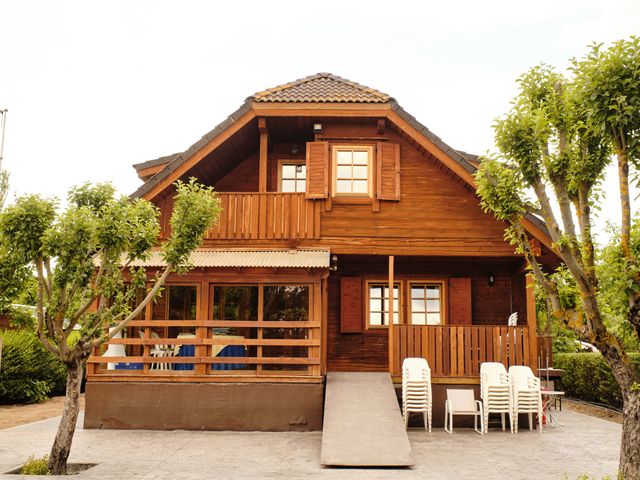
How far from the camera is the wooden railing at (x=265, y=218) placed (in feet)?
43.1

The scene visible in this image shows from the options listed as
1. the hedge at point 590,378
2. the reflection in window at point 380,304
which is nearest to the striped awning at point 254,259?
the reflection in window at point 380,304

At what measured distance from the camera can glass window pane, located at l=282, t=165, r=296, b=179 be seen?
14.6 meters

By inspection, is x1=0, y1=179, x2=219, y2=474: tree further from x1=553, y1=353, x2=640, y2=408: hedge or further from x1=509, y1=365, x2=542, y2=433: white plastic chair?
x1=553, y1=353, x2=640, y2=408: hedge

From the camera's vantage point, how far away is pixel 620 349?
7.21 metres

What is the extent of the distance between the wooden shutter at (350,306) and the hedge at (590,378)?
599cm

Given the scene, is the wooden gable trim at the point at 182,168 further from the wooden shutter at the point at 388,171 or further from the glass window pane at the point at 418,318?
the glass window pane at the point at 418,318

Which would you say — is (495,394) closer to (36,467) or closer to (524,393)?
(524,393)

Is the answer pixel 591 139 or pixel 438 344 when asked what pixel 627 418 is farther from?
pixel 438 344

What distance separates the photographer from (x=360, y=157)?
44.6ft

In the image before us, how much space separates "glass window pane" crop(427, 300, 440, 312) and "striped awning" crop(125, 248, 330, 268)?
335 cm

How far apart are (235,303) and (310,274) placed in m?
1.80

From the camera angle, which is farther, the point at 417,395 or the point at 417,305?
the point at 417,305

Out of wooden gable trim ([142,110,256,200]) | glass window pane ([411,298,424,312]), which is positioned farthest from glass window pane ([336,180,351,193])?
glass window pane ([411,298,424,312])

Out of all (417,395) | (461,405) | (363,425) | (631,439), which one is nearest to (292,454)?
(363,425)
